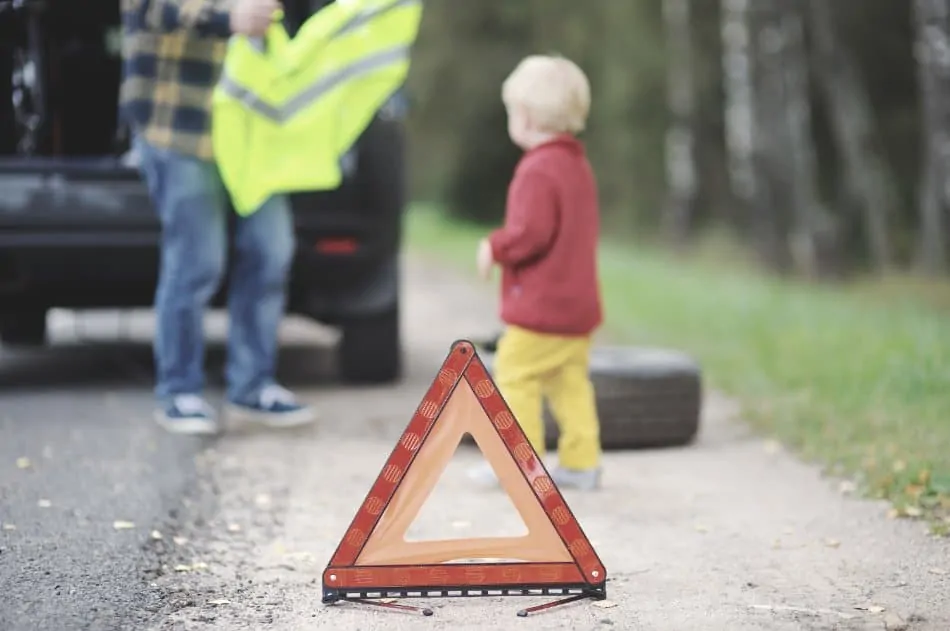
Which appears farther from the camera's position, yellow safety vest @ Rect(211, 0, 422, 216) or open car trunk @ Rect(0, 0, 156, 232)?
open car trunk @ Rect(0, 0, 156, 232)

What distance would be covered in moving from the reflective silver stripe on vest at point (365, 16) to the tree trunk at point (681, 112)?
19839 millimetres

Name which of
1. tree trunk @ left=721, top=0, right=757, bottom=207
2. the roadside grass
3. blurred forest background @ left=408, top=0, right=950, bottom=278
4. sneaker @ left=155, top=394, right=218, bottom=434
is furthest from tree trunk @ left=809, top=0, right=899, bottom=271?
sneaker @ left=155, top=394, right=218, bottom=434

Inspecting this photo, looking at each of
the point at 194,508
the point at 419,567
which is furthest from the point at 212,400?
the point at 419,567

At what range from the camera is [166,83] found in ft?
21.0

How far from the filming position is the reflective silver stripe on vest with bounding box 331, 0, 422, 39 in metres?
6.36

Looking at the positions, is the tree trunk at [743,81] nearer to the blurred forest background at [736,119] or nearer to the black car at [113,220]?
the blurred forest background at [736,119]

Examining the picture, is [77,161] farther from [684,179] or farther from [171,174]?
[684,179]

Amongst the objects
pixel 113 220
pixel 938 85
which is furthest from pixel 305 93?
pixel 938 85

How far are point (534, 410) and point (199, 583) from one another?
1629 millimetres

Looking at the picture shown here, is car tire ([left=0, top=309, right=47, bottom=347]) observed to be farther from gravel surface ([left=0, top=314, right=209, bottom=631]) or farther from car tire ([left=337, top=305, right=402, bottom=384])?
car tire ([left=337, top=305, right=402, bottom=384])

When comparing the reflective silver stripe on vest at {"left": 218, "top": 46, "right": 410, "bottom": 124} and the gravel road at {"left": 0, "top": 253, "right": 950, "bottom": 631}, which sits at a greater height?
the reflective silver stripe on vest at {"left": 218, "top": 46, "right": 410, "bottom": 124}

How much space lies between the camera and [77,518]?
4.81 metres

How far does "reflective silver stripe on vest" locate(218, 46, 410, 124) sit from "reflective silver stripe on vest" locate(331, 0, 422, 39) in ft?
0.45

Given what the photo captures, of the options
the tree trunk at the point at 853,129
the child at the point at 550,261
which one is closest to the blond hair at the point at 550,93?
the child at the point at 550,261
